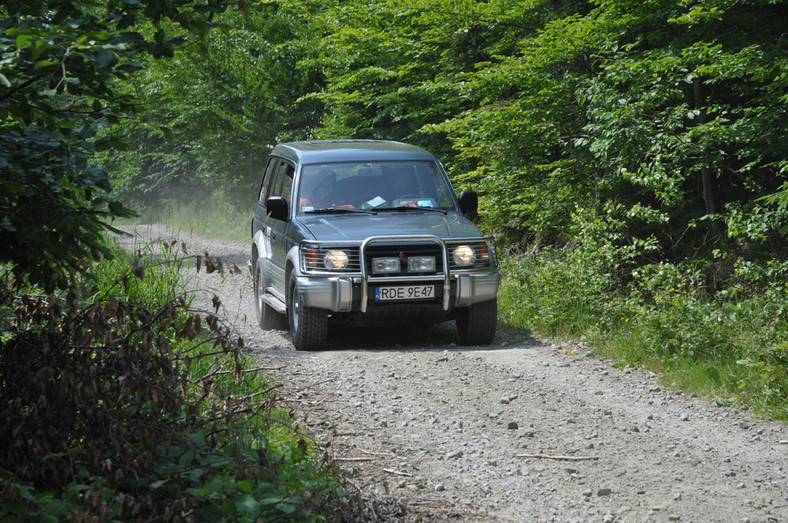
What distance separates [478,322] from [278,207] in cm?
242

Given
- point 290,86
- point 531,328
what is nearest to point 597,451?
point 531,328

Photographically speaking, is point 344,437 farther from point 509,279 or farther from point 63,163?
point 509,279

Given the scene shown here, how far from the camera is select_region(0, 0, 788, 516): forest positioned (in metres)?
3.26

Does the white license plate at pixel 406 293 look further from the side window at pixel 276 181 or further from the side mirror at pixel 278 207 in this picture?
the side window at pixel 276 181

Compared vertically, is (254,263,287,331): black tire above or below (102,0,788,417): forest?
below

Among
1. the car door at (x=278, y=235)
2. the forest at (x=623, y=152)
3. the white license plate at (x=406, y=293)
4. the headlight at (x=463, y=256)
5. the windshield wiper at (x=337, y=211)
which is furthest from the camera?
the car door at (x=278, y=235)

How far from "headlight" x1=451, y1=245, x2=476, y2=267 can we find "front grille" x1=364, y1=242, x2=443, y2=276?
0.53 feet

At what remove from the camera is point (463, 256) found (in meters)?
8.20

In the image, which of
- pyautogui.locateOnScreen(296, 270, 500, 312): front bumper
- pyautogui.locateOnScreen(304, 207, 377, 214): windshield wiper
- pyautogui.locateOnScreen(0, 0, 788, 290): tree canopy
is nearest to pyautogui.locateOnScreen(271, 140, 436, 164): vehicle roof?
pyautogui.locateOnScreen(304, 207, 377, 214): windshield wiper

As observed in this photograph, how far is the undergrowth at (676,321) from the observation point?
620 centimetres

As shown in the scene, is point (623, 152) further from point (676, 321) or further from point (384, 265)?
point (384, 265)

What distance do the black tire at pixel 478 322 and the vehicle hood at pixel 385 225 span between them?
74 cm

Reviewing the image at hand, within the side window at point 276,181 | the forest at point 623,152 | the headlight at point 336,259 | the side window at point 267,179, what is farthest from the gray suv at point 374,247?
the forest at point 623,152

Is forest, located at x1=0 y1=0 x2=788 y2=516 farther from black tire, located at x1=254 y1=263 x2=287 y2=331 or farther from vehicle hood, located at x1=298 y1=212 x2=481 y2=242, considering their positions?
black tire, located at x1=254 y1=263 x2=287 y2=331
